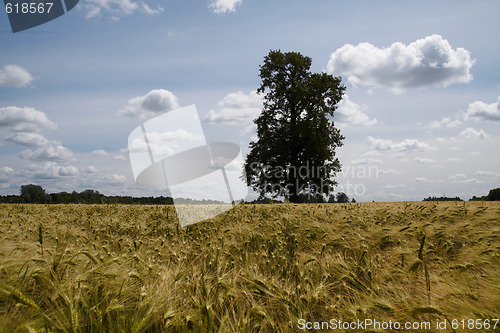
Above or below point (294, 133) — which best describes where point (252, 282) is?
below

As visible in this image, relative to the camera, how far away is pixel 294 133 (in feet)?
68.6

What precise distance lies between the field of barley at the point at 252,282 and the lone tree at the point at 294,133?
16.3 m

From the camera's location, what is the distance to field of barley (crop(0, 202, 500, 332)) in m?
2.00

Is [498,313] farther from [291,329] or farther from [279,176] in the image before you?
[279,176]

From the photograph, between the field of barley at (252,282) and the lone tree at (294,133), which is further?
the lone tree at (294,133)

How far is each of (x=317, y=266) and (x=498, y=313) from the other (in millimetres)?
1683

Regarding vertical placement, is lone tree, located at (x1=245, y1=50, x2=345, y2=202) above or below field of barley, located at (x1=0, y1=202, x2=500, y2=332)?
above

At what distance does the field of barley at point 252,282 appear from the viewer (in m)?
2.00

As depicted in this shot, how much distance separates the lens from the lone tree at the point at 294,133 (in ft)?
69.0

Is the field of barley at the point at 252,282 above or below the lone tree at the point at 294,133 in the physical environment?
below

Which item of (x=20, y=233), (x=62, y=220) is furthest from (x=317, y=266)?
(x=62, y=220)

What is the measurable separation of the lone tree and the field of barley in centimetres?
1629

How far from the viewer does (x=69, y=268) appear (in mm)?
2656

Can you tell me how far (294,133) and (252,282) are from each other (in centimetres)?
1884
